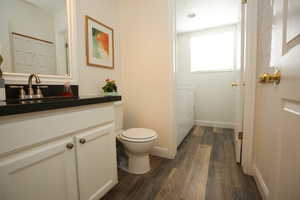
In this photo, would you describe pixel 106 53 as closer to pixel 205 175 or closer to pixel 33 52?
pixel 33 52

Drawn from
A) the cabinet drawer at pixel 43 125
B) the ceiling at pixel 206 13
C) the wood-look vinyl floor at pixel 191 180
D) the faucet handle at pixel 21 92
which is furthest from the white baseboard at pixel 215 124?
the faucet handle at pixel 21 92

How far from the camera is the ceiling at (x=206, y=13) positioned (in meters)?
2.16

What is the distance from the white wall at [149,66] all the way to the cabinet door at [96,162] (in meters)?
0.80

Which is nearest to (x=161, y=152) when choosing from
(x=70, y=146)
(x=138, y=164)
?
(x=138, y=164)

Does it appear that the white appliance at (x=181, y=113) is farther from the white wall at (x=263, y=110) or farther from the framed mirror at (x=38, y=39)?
the framed mirror at (x=38, y=39)

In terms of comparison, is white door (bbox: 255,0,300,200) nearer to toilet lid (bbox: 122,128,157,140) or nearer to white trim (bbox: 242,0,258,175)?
white trim (bbox: 242,0,258,175)

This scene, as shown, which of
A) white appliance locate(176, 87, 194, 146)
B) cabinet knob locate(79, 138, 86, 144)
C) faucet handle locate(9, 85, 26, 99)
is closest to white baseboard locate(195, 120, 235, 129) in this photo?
white appliance locate(176, 87, 194, 146)

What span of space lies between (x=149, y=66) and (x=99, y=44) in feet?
2.13

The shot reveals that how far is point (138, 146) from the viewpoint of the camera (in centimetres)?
138

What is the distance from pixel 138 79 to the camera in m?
1.93

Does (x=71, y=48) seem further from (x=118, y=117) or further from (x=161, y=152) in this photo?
(x=161, y=152)

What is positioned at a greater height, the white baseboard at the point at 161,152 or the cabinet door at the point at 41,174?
the cabinet door at the point at 41,174

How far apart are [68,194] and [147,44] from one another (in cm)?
169

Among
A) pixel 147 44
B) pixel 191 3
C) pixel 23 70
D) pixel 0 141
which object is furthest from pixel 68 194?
pixel 191 3
